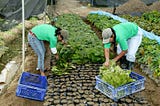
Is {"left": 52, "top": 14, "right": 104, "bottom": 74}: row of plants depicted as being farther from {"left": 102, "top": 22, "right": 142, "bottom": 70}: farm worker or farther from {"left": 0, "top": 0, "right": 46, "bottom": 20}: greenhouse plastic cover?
{"left": 0, "top": 0, "right": 46, "bottom": 20}: greenhouse plastic cover

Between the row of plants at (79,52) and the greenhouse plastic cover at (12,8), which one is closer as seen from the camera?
the row of plants at (79,52)

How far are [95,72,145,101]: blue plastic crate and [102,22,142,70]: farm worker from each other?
468 millimetres

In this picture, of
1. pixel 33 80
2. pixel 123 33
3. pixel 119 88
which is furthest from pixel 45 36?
pixel 119 88

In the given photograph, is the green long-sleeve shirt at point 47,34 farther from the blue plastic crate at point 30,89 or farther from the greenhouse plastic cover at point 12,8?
the greenhouse plastic cover at point 12,8

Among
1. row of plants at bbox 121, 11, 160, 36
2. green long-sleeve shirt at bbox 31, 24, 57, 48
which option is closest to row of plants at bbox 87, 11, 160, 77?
row of plants at bbox 121, 11, 160, 36

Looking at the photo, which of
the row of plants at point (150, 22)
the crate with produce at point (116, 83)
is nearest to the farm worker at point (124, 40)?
the crate with produce at point (116, 83)

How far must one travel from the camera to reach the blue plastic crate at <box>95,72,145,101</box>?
5.63 meters

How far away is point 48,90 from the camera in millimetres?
6305

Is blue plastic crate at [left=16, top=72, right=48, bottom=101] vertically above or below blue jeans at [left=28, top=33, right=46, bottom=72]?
below

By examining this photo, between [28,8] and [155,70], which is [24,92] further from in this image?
[28,8]

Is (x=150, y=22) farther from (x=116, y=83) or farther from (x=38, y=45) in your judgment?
(x=116, y=83)

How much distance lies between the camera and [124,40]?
611 cm

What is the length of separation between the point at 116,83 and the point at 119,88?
14 centimetres

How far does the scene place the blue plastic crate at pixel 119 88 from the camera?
18.5 ft
